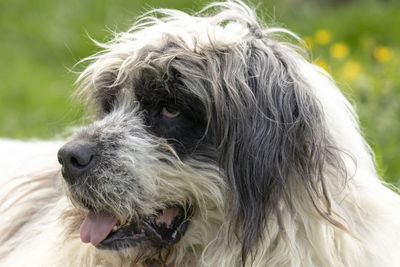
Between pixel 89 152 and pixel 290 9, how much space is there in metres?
6.99

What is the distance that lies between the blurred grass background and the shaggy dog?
249cm

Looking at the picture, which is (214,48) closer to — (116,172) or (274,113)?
(274,113)

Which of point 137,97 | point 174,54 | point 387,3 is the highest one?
point 387,3

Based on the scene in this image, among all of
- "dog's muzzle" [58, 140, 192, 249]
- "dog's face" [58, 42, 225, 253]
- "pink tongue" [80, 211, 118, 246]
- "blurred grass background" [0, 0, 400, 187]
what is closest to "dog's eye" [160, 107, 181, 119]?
"dog's face" [58, 42, 225, 253]

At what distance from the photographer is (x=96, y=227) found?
3.27m

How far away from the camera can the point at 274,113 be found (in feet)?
10.1

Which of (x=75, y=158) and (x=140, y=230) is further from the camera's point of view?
(x=140, y=230)

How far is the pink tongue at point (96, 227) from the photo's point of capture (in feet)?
10.6

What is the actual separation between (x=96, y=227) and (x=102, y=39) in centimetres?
564

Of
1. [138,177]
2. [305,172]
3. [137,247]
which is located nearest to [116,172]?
[138,177]

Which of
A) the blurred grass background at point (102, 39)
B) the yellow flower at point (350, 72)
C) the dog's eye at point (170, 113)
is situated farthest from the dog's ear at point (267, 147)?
the yellow flower at point (350, 72)

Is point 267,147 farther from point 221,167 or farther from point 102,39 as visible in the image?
point 102,39

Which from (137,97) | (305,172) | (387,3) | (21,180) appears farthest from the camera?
(387,3)

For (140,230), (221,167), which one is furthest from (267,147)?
(140,230)
